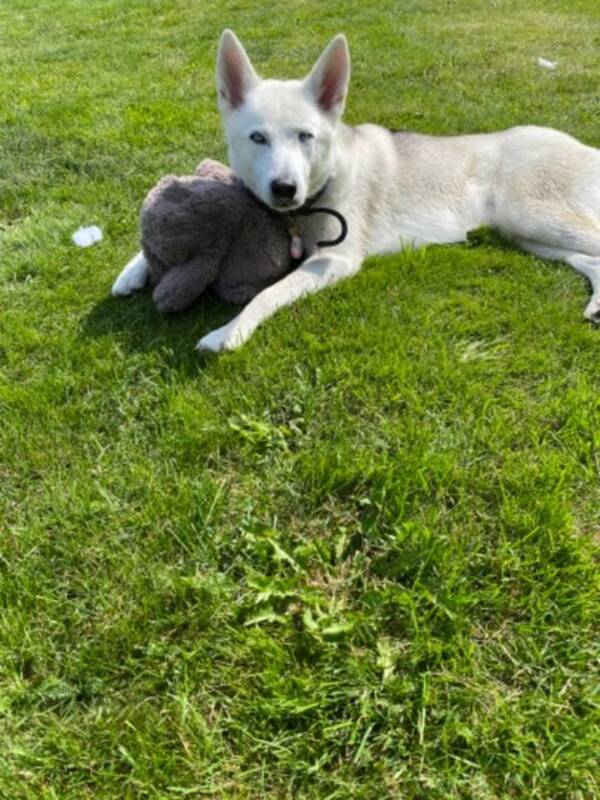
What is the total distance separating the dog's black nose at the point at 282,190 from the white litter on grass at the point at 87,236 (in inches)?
63.0

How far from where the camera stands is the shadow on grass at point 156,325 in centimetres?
303

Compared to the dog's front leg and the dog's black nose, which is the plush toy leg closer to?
the dog's front leg

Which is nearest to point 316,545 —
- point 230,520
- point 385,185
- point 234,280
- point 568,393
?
point 230,520

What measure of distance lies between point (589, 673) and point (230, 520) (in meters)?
1.23

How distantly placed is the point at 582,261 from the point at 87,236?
3113 mm

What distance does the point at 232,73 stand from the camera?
344 cm

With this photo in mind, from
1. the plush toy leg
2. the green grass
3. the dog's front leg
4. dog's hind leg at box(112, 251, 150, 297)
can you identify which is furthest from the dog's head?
dog's hind leg at box(112, 251, 150, 297)

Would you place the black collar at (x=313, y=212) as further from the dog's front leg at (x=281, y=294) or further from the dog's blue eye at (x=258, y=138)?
the dog's blue eye at (x=258, y=138)

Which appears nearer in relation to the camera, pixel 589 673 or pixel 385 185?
pixel 589 673

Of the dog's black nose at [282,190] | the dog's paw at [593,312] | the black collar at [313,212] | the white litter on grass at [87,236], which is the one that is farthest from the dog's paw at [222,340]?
the dog's paw at [593,312]

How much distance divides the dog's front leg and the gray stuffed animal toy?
157 mm

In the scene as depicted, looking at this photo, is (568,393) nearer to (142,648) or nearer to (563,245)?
(563,245)

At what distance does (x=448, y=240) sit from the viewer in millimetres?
3990

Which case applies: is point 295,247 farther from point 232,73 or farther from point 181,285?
point 232,73
